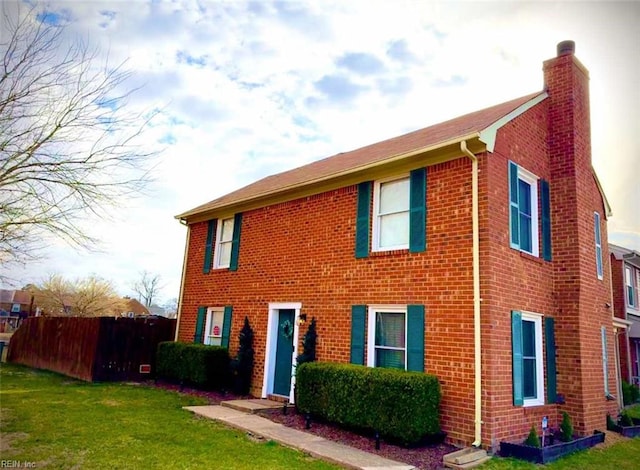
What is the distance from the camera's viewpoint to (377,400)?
766 cm

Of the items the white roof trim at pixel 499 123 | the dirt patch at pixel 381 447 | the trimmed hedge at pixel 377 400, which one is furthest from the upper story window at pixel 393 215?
the dirt patch at pixel 381 447

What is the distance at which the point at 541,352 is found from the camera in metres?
9.00

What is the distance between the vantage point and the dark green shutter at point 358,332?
920 cm

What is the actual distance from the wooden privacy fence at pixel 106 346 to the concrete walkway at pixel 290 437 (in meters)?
5.20

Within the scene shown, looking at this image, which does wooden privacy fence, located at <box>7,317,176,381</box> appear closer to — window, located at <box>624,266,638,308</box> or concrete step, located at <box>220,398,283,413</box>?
concrete step, located at <box>220,398,283,413</box>

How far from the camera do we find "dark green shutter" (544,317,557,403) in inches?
354

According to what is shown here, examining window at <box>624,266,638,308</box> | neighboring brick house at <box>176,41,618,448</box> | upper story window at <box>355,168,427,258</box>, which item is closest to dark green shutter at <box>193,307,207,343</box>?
neighboring brick house at <box>176,41,618,448</box>

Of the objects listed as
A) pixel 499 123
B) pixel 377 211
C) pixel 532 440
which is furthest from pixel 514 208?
pixel 532 440

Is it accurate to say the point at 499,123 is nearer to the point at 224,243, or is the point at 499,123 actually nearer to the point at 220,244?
the point at 224,243

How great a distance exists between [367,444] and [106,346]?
31.1 ft

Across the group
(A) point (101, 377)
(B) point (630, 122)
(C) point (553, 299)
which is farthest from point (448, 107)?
(A) point (101, 377)

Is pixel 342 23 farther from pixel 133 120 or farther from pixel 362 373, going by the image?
pixel 362 373

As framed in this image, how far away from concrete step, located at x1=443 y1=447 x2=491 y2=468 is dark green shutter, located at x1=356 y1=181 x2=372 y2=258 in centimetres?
413

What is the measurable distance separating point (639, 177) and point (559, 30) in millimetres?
3728
